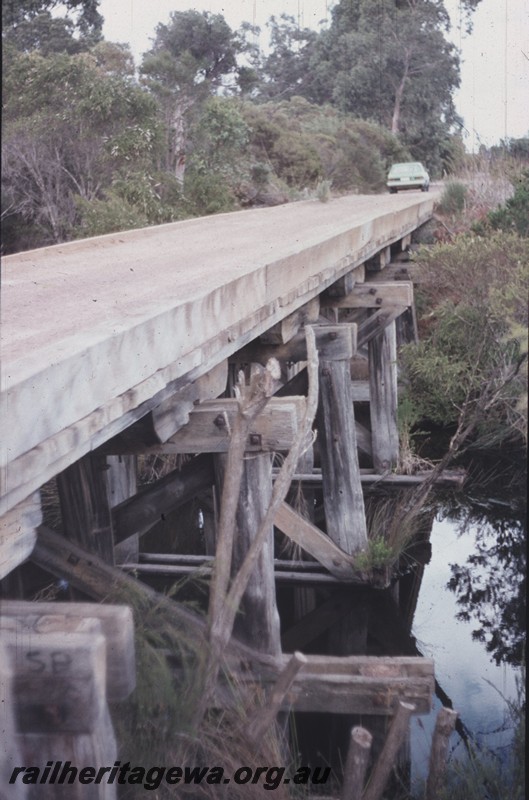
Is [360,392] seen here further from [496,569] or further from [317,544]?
[317,544]

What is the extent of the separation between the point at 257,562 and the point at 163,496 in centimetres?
73

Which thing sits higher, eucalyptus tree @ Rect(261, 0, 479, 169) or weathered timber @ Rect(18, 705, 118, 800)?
eucalyptus tree @ Rect(261, 0, 479, 169)

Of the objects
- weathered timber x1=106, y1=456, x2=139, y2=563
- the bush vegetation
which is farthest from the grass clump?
weathered timber x1=106, y1=456, x2=139, y2=563

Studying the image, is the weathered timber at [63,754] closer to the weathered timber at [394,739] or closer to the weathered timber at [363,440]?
the weathered timber at [394,739]

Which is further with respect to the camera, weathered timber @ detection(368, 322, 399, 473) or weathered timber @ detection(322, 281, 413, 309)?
weathered timber @ detection(368, 322, 399, 473)

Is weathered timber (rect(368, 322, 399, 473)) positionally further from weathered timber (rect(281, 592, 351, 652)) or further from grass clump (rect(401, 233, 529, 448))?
weathered timber (rect(281, 592, 351, 652))

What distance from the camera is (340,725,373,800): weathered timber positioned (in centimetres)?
261

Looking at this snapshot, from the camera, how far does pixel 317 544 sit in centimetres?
645

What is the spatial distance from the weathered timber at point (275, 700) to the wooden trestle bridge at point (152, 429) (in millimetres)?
652

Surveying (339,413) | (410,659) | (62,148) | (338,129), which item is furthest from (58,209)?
(410,659)

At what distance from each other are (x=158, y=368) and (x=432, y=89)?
359 cm

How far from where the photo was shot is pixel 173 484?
4.56 meters

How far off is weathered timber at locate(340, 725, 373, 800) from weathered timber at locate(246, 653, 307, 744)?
0.24 m

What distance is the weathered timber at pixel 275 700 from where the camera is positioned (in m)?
2.44
